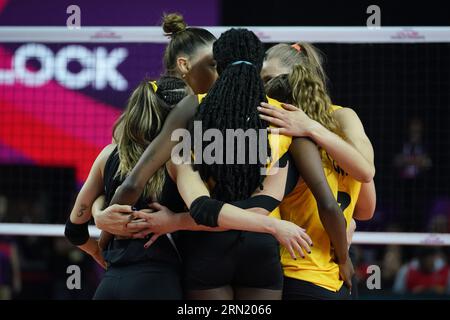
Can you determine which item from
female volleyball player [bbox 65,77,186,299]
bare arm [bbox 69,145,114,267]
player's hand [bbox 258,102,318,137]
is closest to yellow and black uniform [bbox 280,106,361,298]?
player's hand [bbox 258,102,318,137]

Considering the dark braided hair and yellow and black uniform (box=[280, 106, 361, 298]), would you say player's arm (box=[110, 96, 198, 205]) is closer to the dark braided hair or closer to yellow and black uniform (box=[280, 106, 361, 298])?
the dark braided hair

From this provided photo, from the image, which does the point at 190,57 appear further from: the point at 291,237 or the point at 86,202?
the point at 291,237

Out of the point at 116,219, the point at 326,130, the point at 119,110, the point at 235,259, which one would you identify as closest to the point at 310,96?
the point at 326,130

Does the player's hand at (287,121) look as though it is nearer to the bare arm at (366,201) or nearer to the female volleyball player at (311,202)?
the female volleyball player at (311,202)

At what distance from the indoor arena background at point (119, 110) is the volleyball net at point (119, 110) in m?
0.01

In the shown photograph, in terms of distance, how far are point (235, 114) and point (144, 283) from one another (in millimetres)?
660

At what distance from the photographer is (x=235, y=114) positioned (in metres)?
2.70

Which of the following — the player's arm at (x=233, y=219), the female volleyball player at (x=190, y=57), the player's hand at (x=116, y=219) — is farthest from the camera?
the female volleyball player at (x=190, y=57)

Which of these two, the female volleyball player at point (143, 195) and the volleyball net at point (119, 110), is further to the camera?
the volleyball net at point (119, 110)

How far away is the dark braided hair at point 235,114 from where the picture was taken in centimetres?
268

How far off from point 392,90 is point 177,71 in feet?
11.6

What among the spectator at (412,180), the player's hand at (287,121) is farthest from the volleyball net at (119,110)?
the player's hand at (287,121)
